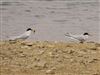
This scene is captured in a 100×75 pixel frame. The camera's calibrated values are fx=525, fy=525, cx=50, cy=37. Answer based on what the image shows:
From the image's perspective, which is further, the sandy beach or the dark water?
the dark water

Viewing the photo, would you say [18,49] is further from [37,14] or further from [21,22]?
[37,14]

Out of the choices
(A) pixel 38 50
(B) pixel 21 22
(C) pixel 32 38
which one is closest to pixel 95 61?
(A) pixel 38 50

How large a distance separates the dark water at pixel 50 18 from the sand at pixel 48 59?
588cm

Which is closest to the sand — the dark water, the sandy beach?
the sandy beach

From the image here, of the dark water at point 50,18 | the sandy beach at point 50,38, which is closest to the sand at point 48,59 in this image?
the sandy beach at point 50,38

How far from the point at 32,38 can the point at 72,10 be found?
792 cm

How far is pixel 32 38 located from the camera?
1686cm

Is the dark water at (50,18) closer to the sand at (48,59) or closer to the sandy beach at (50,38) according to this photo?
the sandy beach at (50,38)

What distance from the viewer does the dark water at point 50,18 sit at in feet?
59.5

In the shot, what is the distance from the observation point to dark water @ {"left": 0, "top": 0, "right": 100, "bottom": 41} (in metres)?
18.1

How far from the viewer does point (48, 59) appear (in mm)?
9398

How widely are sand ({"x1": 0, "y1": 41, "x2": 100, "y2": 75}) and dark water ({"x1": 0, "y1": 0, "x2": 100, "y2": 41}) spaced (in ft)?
19.3

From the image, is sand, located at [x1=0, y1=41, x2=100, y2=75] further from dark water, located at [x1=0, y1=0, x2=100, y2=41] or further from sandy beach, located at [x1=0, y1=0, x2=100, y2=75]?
dark water, located at [x1=0, y1=0, x2=100, y2=41]

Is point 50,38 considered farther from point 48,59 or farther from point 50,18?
Answer: point 48,59
